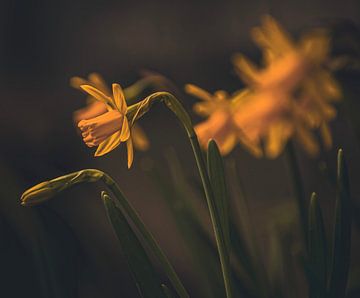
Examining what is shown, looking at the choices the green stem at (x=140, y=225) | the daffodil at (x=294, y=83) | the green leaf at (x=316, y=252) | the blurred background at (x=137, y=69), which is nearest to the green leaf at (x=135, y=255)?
the green stem at (x=140, y=225)

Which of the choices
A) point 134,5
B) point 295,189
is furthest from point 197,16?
point 295,189

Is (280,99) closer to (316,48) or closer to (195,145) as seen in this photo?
(316,48)

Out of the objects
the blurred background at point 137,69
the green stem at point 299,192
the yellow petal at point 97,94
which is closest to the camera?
the yellow petal at point 97,94

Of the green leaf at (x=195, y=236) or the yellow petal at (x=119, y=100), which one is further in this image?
the green leaf at (x=195, y=236)

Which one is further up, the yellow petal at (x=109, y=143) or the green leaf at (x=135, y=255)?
the yellow petal at (x=109, y=143)

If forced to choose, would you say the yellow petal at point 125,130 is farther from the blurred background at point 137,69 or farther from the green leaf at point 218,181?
the blurred background at point 137,69

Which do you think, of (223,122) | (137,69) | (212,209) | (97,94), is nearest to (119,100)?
(97,94)

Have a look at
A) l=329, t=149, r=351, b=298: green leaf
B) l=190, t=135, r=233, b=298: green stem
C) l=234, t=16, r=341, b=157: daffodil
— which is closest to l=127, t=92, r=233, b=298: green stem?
l=190, t=135, r=233, b=298: green stem

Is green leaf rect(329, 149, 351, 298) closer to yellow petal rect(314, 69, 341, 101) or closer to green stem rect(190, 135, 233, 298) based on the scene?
green stem rect(190, 135, 233, 298)
